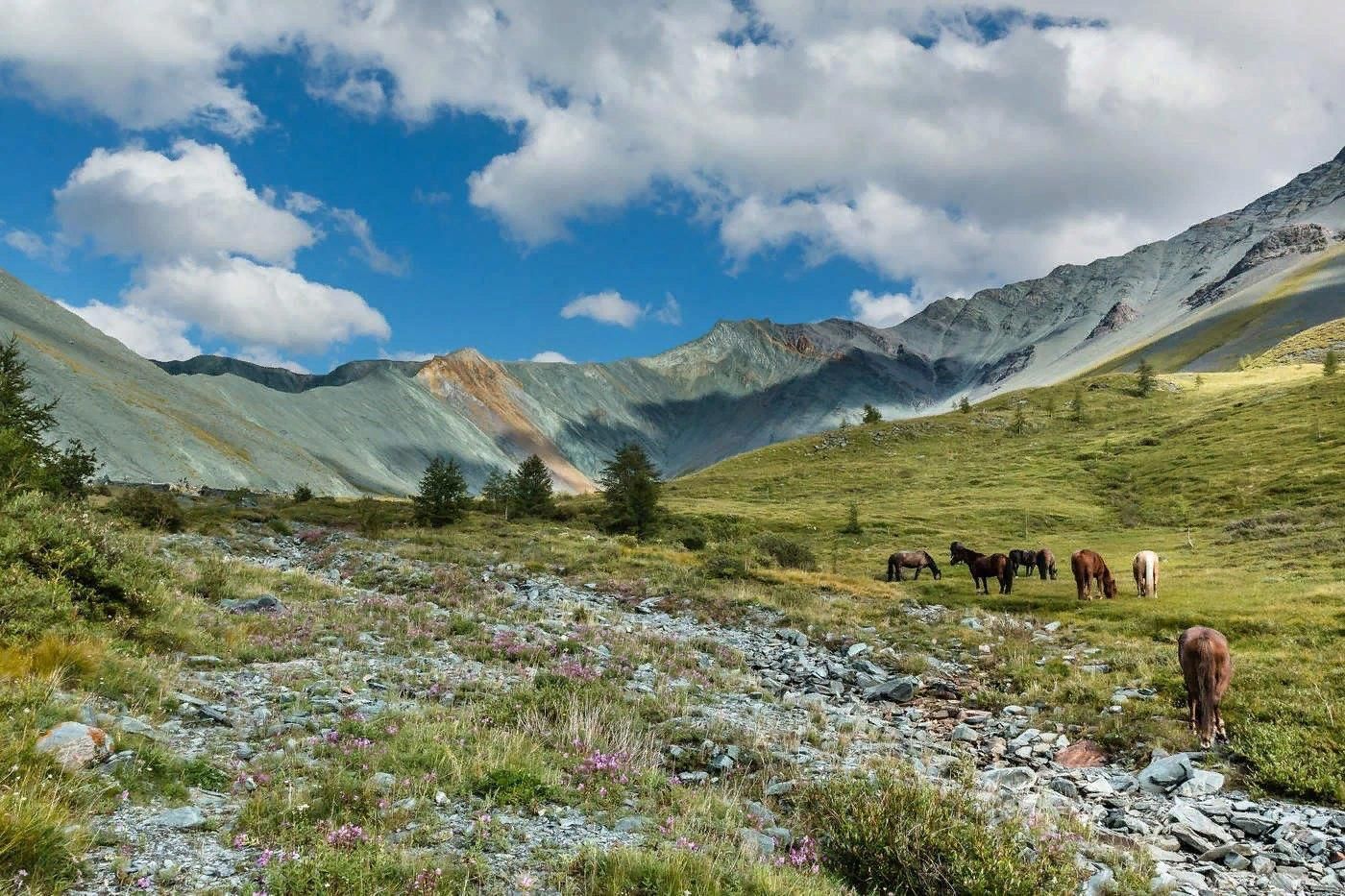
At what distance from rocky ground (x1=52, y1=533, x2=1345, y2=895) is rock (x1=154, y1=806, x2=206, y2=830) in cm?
2

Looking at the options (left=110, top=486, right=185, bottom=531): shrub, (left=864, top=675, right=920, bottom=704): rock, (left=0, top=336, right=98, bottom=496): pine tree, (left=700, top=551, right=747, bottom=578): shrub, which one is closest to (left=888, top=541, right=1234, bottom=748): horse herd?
(left=864, top=675, right=920, bottom=704): rock

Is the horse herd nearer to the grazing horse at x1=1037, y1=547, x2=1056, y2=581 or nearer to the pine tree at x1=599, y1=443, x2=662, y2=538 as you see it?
the grazing horse at x1=1037, y1=547, x2=1056, y2=581

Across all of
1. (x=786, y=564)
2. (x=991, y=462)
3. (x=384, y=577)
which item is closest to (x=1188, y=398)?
(x=991, y=462)

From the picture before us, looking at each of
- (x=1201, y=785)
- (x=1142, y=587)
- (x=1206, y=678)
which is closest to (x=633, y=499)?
(x=1142, y=587)

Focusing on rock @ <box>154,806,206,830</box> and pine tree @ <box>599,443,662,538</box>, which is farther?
pine tree @ <box>599,443,662,538</box>

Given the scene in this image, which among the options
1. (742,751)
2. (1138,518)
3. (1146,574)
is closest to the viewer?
A: (742,751)

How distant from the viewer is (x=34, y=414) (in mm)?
32188

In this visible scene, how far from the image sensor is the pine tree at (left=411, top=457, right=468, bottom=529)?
5584 cm

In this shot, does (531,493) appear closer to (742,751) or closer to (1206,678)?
(742,751)

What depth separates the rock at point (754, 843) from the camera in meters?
6.68

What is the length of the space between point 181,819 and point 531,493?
63706 mm

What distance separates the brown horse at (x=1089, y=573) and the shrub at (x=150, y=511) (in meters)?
45.1

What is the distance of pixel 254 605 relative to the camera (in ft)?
57.4

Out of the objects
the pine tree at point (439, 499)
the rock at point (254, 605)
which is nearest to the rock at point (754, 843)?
the rock at point (254, 605)
